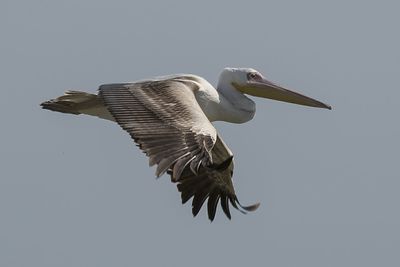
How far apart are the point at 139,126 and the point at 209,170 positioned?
2.12 metres

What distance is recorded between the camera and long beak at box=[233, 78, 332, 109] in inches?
687

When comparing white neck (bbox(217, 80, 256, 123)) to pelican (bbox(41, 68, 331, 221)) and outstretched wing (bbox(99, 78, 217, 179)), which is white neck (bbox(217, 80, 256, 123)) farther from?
outstretched wing (bbox(99, 78, 217, 179))

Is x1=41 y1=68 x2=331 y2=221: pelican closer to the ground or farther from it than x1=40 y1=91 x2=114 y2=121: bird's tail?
closer to the ground

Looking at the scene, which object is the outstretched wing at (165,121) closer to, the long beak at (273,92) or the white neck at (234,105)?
the white neck at (234,105)

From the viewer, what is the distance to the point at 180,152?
1354cm

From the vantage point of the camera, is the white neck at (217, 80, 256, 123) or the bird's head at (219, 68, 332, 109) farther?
the bird's head at (219, 68, 332, 109)

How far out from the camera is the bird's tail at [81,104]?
54.9 feet

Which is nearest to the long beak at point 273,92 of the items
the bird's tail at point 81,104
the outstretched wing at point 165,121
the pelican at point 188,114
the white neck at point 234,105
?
the pelican at point 188,114

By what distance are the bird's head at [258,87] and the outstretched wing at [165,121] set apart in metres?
1.44

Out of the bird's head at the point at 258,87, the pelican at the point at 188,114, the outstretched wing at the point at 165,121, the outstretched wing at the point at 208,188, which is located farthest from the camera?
the bird's head at the point at 258,87

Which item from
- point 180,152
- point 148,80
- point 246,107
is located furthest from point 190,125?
point 246,107

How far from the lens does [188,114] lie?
1437 cm

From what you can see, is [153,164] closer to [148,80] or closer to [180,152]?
[180,152]

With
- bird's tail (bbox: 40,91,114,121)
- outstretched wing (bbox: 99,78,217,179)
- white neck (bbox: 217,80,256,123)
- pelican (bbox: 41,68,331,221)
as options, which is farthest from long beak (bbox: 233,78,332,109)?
bird's tail (bbox: 40,91,114,121)
